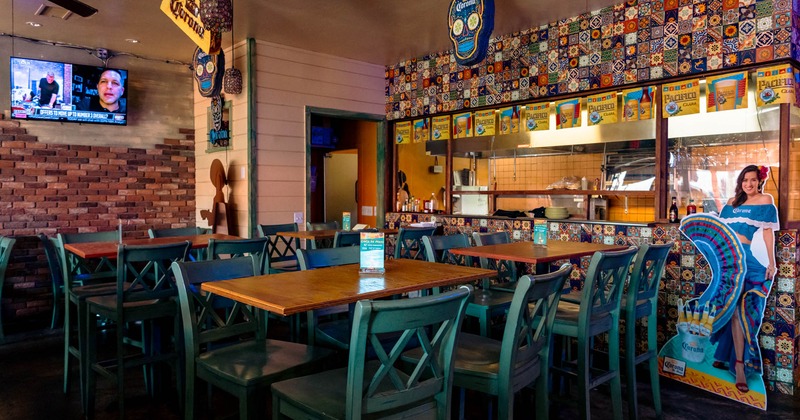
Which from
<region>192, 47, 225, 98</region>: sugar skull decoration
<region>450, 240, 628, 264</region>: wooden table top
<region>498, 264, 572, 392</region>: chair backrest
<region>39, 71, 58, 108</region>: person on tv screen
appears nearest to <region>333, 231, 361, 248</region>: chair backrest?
<region>450, 240, 628, 264</region>: wooden table top

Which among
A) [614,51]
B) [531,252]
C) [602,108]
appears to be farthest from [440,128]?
[531,252]

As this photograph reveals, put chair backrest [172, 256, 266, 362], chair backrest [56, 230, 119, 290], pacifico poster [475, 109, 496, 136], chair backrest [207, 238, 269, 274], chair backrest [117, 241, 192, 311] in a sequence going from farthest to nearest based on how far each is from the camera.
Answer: pacifico poster [475, 109, 496, 136] < chair backrest [56, 230, 119, 290] < chair backrest [207, 238, 269, 274] < chair backrest [117, 241, 192, 311] < chair backrest [172, 256, 266, 362]

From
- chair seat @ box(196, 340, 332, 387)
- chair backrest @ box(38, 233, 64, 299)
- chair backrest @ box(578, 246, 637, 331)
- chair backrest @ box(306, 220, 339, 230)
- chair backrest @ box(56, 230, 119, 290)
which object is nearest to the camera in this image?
chair seat @ box(196, 340, 332, 387)

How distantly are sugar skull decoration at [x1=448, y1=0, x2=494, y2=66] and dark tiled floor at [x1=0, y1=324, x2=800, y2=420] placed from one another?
2462 mm

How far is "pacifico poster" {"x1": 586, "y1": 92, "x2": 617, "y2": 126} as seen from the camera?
16.2 ft

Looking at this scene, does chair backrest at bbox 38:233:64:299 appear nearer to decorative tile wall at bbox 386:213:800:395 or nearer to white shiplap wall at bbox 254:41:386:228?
white shiplap wall at bbox 254:41:386:228

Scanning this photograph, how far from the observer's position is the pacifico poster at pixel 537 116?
217 inches

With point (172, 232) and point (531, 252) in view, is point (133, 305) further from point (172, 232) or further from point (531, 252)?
point (531, 252)

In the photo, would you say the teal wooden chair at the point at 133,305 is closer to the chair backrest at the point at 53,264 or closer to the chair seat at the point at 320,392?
the chair seat at the point at 320,392

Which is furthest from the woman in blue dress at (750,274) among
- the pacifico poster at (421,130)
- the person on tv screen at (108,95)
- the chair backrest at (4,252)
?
the person on tv screen at (108,95)

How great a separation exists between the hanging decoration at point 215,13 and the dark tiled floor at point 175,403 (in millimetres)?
2421

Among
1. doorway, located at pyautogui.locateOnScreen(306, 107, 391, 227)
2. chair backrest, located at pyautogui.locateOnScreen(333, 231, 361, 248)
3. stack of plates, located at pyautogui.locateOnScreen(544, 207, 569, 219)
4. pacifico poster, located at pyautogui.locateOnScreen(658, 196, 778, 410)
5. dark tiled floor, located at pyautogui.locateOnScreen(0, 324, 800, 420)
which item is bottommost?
dark tiled floor, located at pyautogui.locateOnScreen(0, 324, 800, 420)

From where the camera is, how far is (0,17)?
5.26 meters

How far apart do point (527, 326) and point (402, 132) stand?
5061 millimetres
